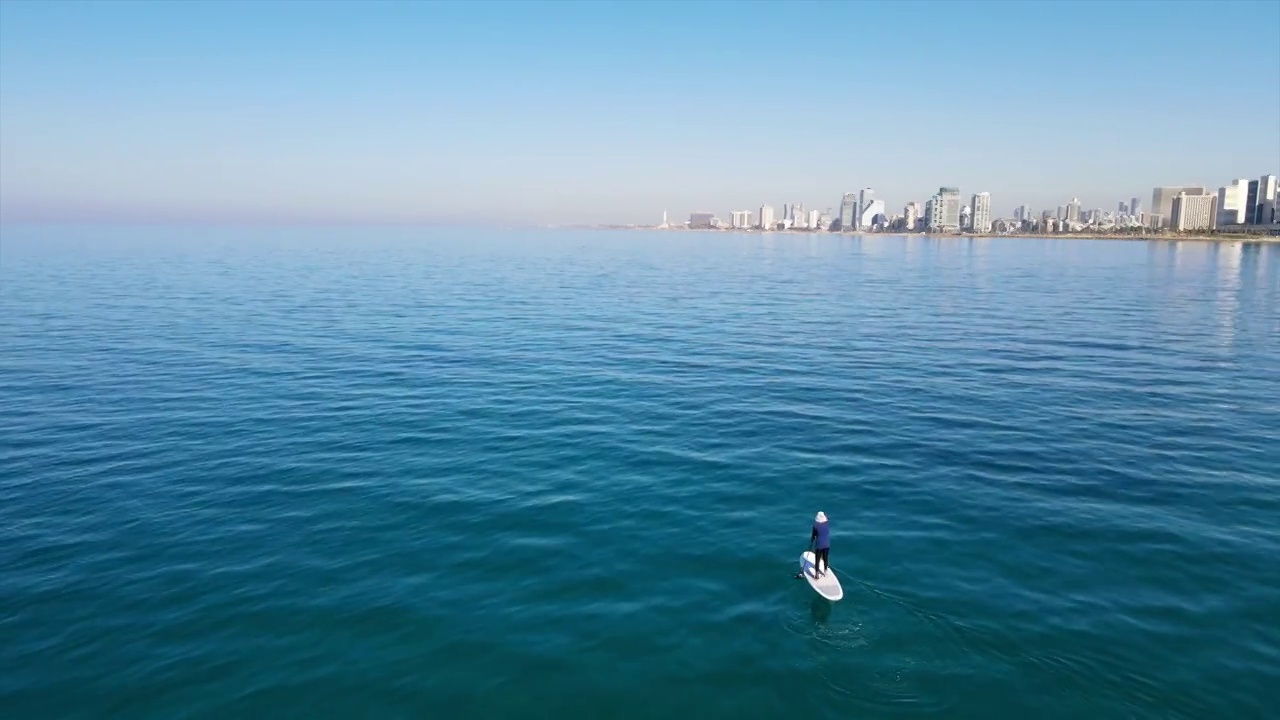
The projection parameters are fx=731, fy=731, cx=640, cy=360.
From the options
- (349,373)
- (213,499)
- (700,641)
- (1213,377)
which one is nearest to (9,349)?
(349,373)

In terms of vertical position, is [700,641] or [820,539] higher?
[820,539]

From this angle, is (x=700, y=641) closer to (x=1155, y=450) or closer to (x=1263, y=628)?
(x=1263, y=628)

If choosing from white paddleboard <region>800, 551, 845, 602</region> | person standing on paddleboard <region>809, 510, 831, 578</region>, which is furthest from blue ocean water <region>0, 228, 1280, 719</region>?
person standing on paddleboard <region>809, 510, 831, 578</region>

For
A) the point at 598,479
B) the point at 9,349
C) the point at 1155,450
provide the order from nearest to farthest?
the point at 598,479 < the point at 1155,450 < the point at 9,349

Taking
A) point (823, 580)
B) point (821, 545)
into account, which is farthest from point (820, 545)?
point (823, 580)

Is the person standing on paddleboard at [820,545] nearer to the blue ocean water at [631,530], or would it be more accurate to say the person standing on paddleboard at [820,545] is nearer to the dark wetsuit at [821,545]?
the dark wetsuit at [821,545]

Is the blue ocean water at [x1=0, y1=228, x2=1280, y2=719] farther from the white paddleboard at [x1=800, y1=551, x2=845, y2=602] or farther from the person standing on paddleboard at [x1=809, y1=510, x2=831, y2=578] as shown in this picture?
the person standing on paddleboard at [x1=809, y1=510, x2=831, y2=578]

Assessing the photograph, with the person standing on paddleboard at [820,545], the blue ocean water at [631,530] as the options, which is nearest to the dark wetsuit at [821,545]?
the person standing on paddleboard at [820,545]
